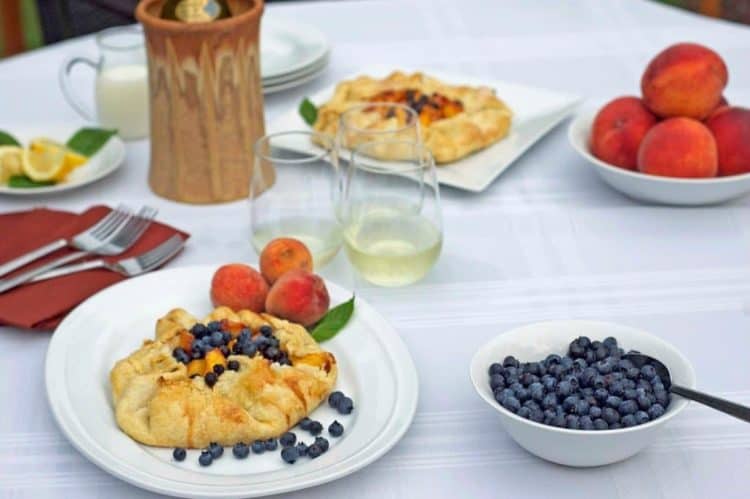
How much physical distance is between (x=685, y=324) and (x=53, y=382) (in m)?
0.62

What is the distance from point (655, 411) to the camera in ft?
3.18

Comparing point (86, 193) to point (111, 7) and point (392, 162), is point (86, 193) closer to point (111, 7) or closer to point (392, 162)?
point (392, 162)

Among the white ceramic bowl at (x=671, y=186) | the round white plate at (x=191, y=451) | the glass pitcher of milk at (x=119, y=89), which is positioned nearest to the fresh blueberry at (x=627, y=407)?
the round white plate at (x=191, y=451)

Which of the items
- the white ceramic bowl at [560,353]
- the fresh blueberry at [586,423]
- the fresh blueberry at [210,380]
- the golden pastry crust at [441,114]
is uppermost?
the fresh blueberry at [586,423]

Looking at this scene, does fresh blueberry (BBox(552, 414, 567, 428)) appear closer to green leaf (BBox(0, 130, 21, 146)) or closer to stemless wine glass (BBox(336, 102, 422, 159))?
stemless wine glass (BBox(336, 102, 422, 159))

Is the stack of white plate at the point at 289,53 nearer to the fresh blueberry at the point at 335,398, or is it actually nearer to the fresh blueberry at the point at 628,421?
the fresh blueberry at the point at 335,398

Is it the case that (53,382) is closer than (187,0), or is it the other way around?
(53,382)

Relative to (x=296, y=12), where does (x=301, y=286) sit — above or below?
above

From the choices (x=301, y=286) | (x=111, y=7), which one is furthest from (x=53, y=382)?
(x=111, y=7)

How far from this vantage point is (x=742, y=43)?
6.28 feet

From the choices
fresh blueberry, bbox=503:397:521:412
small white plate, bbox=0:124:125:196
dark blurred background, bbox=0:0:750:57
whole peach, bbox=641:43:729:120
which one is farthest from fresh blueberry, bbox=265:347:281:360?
dark blurred background, bbox=0:0:750:57

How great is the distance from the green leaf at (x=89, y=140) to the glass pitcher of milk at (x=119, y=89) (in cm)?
5

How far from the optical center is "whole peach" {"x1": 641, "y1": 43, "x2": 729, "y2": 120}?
1.46 metres

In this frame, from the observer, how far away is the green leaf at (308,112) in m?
1.65
